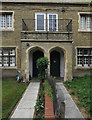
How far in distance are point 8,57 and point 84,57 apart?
346 inches

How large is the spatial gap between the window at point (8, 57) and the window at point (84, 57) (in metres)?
7.56

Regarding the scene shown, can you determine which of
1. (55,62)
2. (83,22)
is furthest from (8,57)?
(83,22)

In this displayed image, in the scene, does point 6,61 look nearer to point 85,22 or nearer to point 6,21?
point 6,21

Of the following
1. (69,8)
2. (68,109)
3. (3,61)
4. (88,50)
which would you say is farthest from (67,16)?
(68,109)

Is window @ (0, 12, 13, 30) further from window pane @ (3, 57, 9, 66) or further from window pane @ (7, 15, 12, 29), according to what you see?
window pane @ (3, 57, 9, 66)

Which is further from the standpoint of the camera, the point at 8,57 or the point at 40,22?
the point at 40,22

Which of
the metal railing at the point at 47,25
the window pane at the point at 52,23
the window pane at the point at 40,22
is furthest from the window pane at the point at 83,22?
the window pane at the point at 40,22

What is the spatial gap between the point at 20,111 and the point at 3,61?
29.5ft

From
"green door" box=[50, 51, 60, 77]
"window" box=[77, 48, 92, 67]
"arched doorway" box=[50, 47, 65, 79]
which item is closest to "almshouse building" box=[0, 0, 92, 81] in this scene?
"window" box=[77, 48, 92, 67]

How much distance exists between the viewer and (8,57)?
13031 mm

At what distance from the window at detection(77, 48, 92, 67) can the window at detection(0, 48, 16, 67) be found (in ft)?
24.8

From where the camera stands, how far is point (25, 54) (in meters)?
11.4

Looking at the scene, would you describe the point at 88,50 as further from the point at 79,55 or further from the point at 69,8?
the point at 69,8

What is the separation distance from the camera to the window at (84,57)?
1339 centimetres
